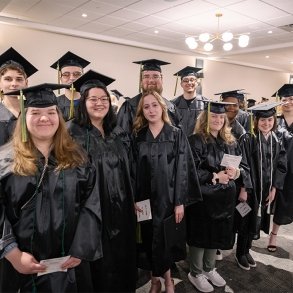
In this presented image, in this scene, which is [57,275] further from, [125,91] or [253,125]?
[125,91]

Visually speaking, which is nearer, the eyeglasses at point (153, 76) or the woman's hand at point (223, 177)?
the woman's hand at point (223, 177)

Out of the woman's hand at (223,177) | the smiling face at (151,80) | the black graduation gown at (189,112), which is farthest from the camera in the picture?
the black graduation gown at (189,112)

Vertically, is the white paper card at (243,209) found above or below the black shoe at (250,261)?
above

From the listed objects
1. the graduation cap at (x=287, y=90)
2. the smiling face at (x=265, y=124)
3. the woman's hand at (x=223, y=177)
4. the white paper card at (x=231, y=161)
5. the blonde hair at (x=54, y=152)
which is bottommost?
the woman's hand at (x=223, y=177)

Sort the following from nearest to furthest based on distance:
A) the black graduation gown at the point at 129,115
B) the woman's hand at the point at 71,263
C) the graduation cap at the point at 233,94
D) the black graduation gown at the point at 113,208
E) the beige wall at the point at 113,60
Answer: the woman's hand at the point at 71,263 → the black graduation gown at the point at 113,208 → the black graduation gown at the point at 129,115 → the graduation cap at the point at 233,94 → the beige wall at the point at 113,60

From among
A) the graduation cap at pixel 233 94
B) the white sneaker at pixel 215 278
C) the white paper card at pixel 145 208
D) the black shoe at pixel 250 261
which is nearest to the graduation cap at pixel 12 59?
the white paper card at pixel 145 208

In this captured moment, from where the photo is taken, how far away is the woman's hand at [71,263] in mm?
1658

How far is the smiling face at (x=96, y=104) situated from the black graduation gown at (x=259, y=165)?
158cm

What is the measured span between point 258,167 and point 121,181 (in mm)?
1653

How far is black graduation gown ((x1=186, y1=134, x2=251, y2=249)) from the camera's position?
2.65 meters

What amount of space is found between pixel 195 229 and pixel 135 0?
489 cm

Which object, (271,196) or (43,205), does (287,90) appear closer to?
(271,196)

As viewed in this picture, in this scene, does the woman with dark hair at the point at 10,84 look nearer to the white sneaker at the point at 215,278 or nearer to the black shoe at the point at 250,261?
the white sneaker at the point at 215,278

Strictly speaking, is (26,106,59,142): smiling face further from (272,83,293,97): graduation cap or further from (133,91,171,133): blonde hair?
(272,83,293,97): graduation cap
